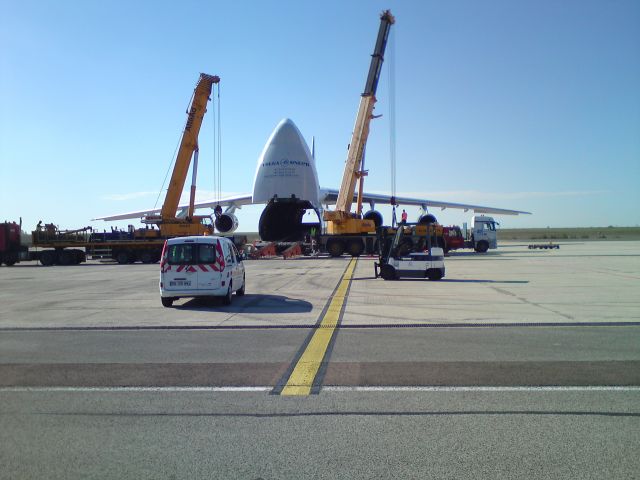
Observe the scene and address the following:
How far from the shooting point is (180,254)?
13469mm

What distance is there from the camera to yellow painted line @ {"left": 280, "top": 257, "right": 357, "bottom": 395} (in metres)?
6.14

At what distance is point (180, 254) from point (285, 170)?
26.7 m

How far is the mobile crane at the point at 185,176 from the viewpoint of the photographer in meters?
33.1

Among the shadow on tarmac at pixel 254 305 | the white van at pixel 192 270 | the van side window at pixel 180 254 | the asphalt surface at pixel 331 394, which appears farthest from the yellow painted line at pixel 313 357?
the van side window at pixel 180 254

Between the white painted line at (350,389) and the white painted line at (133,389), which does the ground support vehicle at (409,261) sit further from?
the white painted line at (133,389)

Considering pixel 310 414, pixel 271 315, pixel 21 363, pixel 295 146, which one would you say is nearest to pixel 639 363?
pixel 310 414

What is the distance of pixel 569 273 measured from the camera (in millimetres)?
20812

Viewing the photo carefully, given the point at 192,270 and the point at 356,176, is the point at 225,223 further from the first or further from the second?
the point at 192,270

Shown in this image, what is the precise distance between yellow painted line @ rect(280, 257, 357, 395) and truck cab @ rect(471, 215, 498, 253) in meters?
29.6

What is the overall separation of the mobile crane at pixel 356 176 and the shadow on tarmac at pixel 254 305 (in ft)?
67.0

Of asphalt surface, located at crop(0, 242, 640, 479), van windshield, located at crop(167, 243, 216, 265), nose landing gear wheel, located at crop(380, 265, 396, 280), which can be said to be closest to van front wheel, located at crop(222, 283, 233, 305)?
van windshield, located at crop(167, 243, 216, 265)

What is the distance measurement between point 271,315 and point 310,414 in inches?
264

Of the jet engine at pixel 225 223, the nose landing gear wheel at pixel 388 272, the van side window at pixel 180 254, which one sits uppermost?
the jet engine at pixel 225 223

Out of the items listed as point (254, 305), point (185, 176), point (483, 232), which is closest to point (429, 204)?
point (483, 232)
